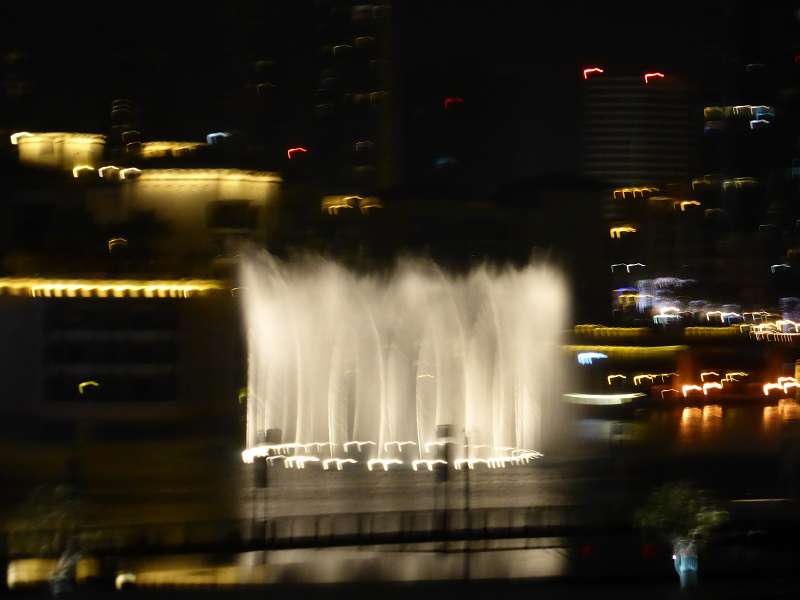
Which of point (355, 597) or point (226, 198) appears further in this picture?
point (226, 198)

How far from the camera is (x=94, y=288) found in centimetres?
3725

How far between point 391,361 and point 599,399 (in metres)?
10.9

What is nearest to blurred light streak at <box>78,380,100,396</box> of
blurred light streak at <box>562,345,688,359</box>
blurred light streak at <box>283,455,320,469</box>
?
blurred light streak at <box>283,455,320,469</box>

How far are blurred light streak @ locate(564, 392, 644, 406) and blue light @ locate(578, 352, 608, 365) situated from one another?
7.75 metres

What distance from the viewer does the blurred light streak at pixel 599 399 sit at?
115ft

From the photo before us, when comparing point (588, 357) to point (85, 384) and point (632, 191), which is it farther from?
point (632, 191)

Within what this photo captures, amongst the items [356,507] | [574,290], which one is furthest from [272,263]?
[574,290]

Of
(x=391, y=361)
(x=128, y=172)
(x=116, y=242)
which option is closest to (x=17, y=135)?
(x=128, y=172)

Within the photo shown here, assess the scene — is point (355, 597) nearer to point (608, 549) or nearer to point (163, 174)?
point (608, 549)

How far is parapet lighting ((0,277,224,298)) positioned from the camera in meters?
37.1

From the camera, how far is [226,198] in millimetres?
45250

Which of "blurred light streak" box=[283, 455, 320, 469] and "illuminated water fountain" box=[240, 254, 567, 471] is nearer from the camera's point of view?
"blurred light streak" box=[283, 455, 320, 469]

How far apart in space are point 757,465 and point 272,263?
1268 centimetres

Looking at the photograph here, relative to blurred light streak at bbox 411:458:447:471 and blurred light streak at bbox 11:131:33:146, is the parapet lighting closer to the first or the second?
blurred light streak at bbox 11:131:33:146
